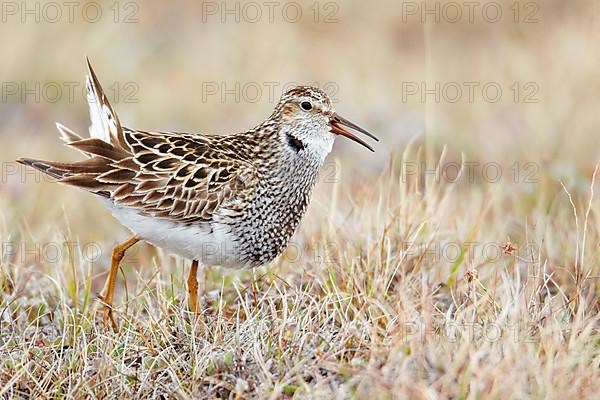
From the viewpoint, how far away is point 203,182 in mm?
5320

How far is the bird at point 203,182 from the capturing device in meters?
5.29

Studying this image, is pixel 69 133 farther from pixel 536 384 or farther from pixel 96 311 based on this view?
pixel 536 384

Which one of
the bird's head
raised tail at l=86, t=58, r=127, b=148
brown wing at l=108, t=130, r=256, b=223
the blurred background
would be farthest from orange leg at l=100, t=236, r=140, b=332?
the blurred background

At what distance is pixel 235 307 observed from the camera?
5.64m

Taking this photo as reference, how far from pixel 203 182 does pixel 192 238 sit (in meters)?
0.30

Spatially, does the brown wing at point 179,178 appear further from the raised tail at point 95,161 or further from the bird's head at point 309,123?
the bird's head at point 309,123

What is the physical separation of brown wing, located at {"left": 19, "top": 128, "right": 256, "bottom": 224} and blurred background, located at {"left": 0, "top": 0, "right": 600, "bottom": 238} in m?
2.35

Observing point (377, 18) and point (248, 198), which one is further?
point (377, 18)

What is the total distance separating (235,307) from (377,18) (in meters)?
7.94

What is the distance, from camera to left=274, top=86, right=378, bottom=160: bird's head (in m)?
5.61

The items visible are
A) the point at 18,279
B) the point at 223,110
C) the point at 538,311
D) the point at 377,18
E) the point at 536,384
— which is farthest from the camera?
the point at 377,18

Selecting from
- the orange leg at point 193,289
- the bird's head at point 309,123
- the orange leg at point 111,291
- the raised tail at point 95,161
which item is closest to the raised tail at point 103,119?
Answer: the raised tail at point 95,161

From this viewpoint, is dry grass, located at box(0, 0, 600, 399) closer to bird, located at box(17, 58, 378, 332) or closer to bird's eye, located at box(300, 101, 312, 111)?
bird, located at box(17, 58, 378, 332)

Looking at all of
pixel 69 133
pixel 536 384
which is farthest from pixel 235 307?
pixel 536 384
